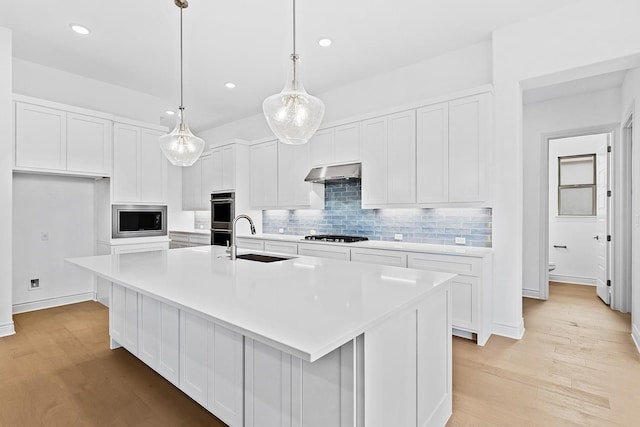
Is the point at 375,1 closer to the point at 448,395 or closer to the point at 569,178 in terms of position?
the point at 448,395

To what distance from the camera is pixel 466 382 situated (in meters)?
2.36

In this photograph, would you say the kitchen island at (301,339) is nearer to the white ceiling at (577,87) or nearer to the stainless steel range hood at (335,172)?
the stainless steel range hood at (335,172)

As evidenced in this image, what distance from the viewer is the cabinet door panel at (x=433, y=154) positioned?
3383 millimetres

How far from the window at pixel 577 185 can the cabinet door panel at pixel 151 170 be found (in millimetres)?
6801

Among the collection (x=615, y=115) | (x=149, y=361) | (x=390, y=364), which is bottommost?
(x=149, y=361)

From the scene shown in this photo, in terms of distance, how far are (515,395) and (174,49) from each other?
180 inches

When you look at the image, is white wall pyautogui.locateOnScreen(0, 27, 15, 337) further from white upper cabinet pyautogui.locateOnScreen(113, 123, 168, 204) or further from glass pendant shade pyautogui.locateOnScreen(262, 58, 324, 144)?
glass pendant shade pyautogui.locateOnScreen(262, 58, 324, 144)

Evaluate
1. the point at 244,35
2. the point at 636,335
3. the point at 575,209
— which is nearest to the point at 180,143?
the point at 244,35

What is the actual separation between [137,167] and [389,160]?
3.67 meters

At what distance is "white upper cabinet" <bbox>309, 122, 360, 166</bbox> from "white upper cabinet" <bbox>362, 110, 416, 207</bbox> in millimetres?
140

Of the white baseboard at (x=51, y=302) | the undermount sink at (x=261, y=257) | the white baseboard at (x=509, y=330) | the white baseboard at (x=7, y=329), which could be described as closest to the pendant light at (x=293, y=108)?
the undermount sink at (x=261, y=257)

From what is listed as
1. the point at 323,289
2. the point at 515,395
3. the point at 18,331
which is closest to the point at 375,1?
the point at 323,289

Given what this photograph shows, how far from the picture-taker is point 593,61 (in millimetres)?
2748

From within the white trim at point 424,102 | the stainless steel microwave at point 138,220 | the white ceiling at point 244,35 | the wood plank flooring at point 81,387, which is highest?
the white ceiling at point 244,35
